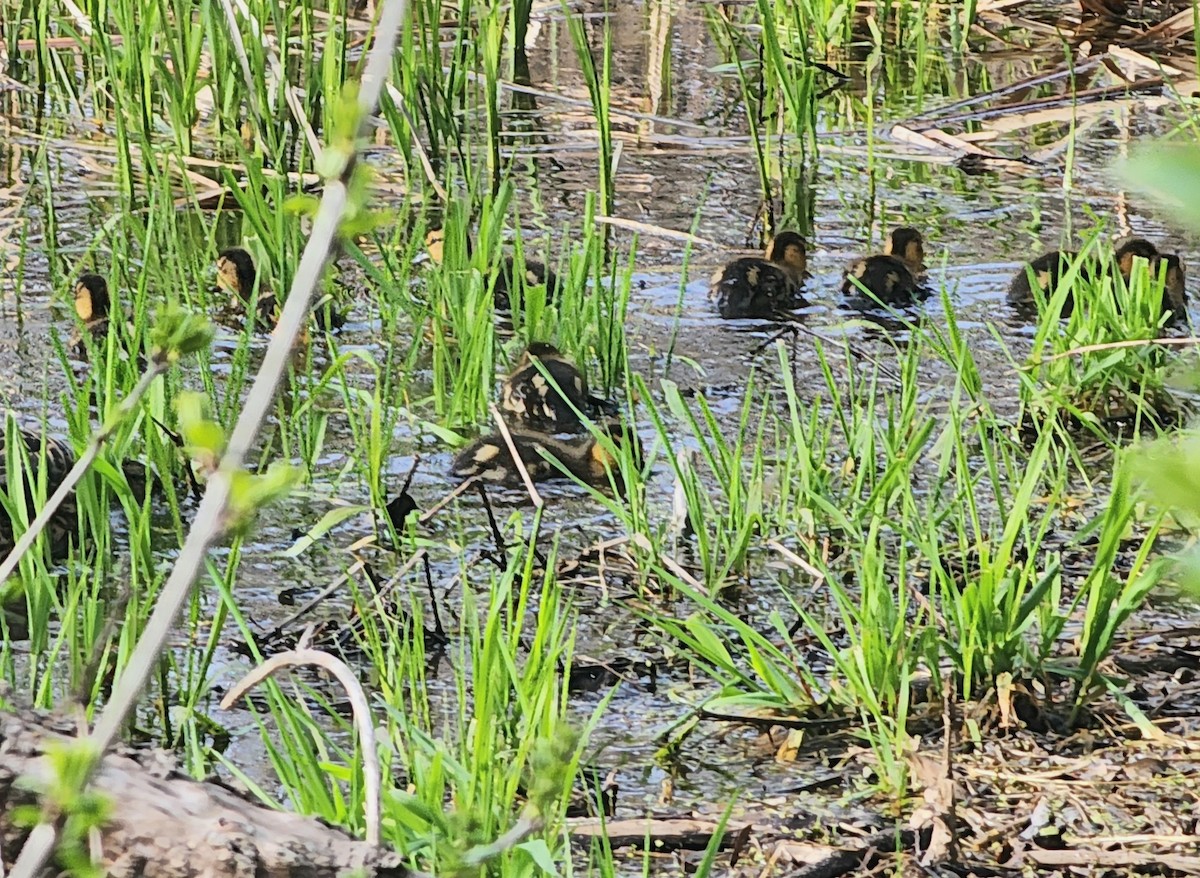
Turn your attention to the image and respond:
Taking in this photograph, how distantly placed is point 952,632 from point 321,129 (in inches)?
147

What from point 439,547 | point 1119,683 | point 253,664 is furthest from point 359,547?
point 1119,683

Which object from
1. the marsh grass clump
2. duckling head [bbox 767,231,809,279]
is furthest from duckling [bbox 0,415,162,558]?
duckling head [bbox 767,231,809,279]

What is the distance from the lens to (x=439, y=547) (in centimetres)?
292

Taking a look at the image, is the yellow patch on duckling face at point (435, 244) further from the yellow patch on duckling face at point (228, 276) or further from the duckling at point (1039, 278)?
the duckling at point (1039, 278)

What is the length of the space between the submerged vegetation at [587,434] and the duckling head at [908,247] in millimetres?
19

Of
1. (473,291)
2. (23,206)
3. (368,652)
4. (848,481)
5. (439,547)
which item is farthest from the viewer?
(23,206)

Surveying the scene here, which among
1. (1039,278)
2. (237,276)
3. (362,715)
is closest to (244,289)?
(237,276)

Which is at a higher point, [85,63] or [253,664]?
[85,63]

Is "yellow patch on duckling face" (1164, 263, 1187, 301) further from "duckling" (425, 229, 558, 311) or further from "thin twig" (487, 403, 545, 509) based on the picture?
"thin twig" (487, 403, 545, 509)

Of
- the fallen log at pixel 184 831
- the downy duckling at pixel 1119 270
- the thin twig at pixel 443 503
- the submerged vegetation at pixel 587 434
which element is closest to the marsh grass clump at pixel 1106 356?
the submerged vegetation at pixel 587 434

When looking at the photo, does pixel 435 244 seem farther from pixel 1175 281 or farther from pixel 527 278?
pixel 1175 281

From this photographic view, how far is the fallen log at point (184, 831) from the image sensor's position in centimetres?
149

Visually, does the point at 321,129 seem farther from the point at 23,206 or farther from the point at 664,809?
the point at 664,809

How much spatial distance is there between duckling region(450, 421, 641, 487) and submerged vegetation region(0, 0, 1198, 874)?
1cm
